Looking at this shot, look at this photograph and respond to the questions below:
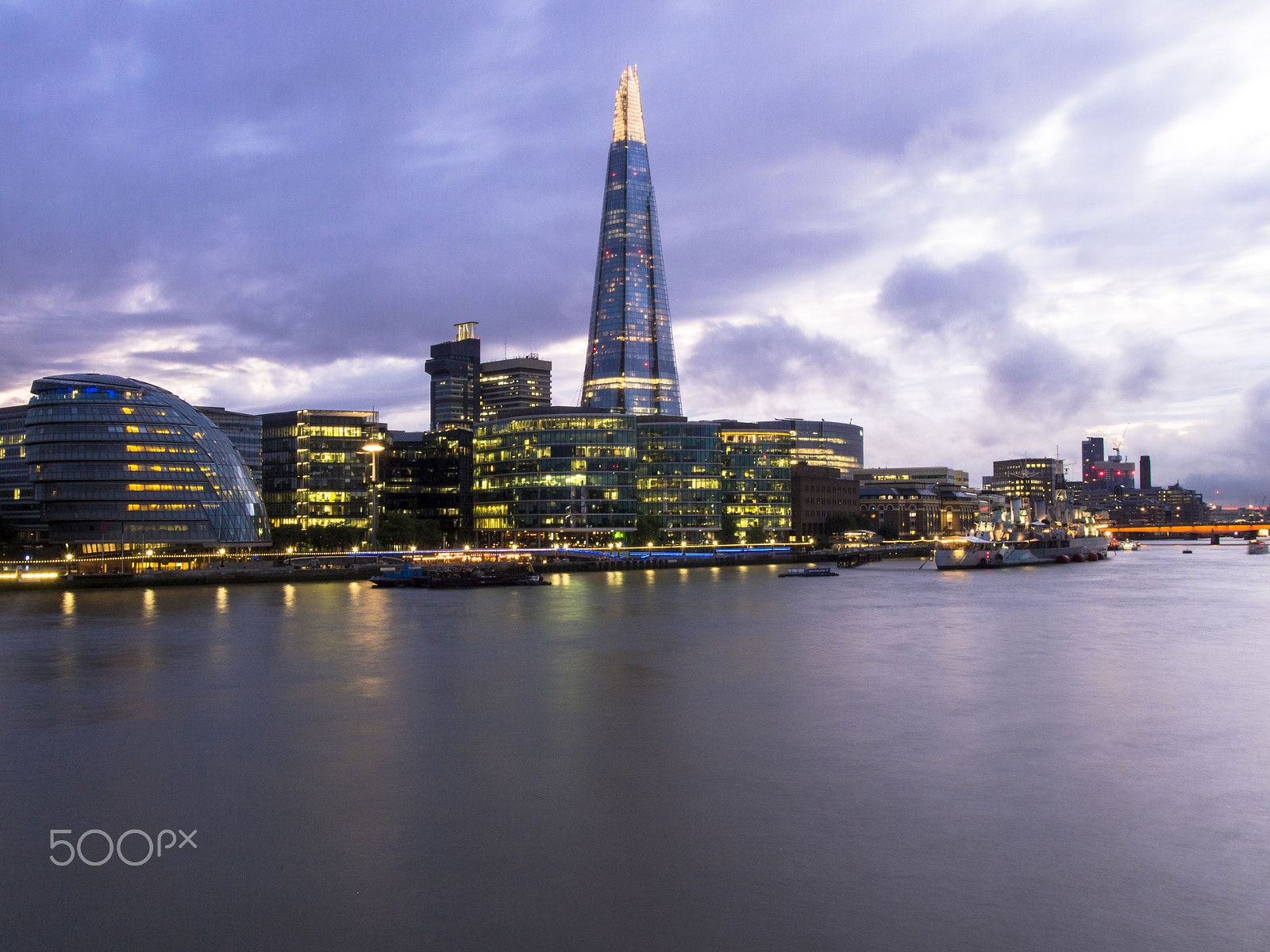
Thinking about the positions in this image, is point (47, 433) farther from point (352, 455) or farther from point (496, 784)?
point (496, 784)

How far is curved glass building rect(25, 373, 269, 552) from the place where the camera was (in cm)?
9462

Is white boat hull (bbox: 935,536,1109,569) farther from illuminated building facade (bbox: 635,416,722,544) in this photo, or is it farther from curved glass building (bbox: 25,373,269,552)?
curved glass building (bbox: 25,373,269,552)

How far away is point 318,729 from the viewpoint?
25422 mm

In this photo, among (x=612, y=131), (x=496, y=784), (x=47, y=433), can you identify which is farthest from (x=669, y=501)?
(x=496, y=784)

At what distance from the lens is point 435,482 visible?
17700 centimetres

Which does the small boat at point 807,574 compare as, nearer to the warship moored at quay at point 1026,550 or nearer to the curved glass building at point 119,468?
the warship moored at quay at point 1026,550

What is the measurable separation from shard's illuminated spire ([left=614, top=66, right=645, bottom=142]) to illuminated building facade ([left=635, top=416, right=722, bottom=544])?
57.4 m

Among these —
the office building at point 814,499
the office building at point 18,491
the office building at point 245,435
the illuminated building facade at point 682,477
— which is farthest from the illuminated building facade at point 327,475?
the office building at point 814,499

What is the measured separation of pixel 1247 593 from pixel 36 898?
83213 mm

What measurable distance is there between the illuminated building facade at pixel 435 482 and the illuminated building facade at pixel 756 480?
156 feet

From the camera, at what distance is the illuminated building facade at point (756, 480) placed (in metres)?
161

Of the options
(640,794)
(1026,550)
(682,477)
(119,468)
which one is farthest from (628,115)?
(640,794)

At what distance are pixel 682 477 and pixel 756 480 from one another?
16.1m

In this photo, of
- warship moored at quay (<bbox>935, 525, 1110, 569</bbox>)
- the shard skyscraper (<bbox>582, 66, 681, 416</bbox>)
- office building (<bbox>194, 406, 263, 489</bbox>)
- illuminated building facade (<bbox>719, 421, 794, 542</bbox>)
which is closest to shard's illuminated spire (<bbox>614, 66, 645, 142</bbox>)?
the shard skyscraper (<bbox>582, 66, 681, 416</bbox>)
